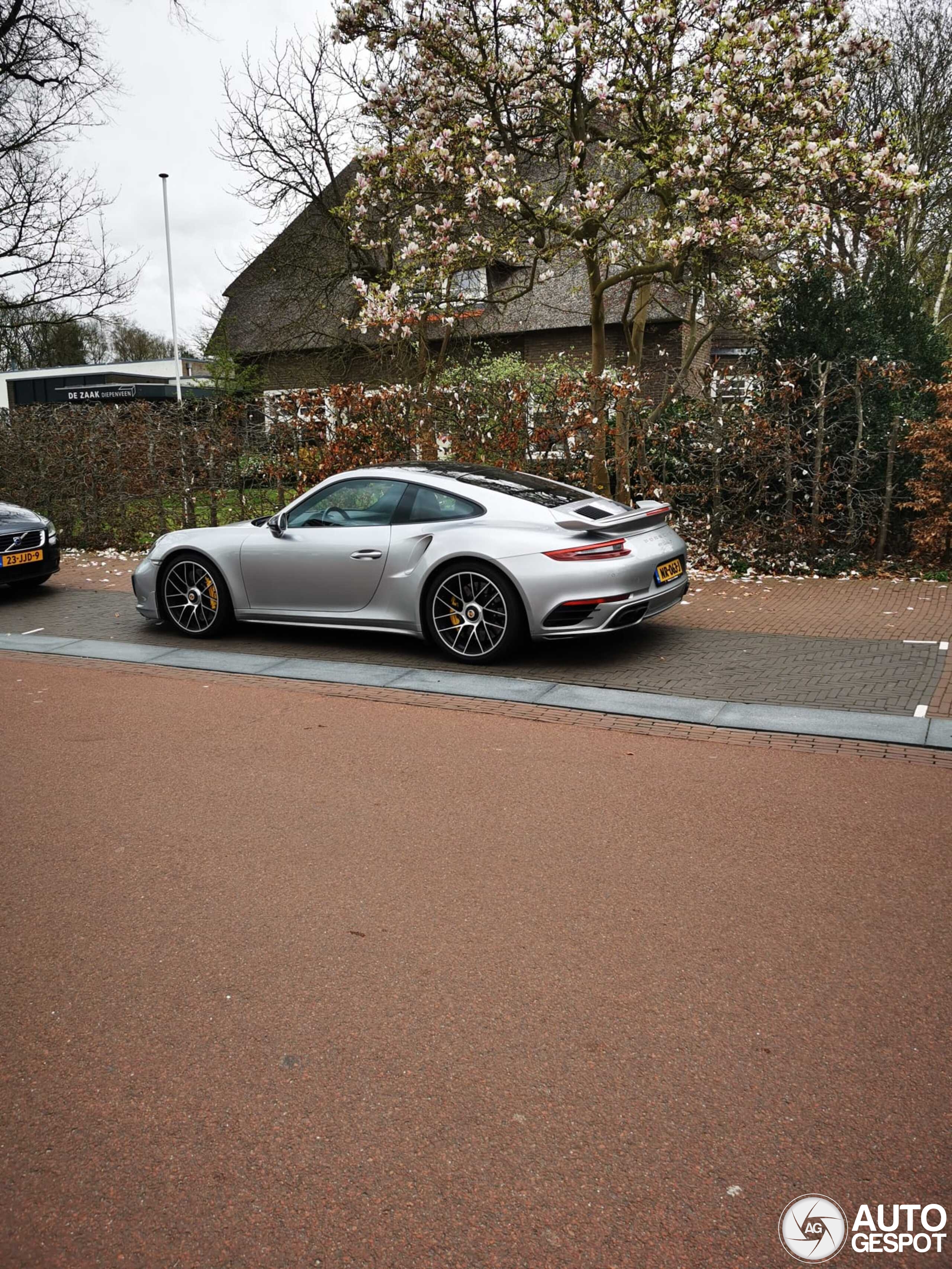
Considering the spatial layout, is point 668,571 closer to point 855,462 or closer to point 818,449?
point 818,449

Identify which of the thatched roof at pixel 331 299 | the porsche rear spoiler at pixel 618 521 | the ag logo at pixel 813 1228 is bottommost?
the ag logo at pixel 813 1228

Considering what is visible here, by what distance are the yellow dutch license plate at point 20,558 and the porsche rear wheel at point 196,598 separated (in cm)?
319

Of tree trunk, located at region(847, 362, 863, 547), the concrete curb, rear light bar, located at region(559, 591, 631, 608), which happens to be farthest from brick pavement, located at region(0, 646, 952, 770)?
tree trunk, located at region(847, 362, 863, 547)

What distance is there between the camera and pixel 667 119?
1200cm

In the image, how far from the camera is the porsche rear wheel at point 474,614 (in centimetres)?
728

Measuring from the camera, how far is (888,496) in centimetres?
1057

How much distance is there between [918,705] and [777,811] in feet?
6.56

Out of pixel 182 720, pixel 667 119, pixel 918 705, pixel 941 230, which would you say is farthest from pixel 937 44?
pixel 182 720

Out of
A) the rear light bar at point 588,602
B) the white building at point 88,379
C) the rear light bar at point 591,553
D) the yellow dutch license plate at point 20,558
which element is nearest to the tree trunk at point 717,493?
the rear light bar at point 591,553

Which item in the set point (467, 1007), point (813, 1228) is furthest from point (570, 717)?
point (813, 1228)

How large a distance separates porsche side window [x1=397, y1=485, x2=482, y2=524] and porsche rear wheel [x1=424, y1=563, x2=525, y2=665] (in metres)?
0.40

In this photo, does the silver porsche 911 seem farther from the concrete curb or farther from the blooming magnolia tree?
the blooming magnolia tree

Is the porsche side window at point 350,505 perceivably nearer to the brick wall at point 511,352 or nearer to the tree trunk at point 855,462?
the tree trunk at point 855,462

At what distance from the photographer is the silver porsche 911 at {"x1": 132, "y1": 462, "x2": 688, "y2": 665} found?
712 centimetres
